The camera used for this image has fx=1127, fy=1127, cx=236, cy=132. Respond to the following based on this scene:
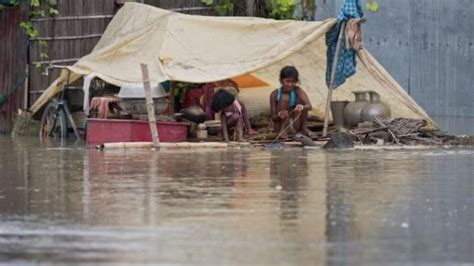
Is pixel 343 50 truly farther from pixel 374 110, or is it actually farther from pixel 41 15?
pixel 41 15

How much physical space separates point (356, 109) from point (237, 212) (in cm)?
1016

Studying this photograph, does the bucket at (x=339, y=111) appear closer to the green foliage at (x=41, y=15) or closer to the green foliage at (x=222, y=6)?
the green foliage at (x=222, y=6)

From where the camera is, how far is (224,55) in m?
18.2

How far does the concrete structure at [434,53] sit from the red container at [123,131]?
9.60m

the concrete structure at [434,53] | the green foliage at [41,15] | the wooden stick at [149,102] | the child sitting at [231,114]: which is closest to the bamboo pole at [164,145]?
the wooden stick at [149,102]

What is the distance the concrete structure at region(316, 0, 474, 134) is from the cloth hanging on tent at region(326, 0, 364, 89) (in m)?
7.71

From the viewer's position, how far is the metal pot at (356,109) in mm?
17875

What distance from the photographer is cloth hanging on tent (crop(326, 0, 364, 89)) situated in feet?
56.7

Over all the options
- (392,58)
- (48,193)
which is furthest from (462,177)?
(392,58)

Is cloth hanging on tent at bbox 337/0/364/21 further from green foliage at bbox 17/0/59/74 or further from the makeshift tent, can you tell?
green foliage at bbox 17/0/59/74

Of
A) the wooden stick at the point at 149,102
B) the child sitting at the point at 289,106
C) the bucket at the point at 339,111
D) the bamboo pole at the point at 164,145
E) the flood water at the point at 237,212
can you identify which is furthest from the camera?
the bucket at the point at 339,111

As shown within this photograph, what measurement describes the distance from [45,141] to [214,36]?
3.27 metres

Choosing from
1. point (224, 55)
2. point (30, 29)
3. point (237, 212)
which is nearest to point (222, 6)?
point (224, 55)

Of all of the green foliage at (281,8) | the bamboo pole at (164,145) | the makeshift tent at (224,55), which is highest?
the green foliage at (281,8)
